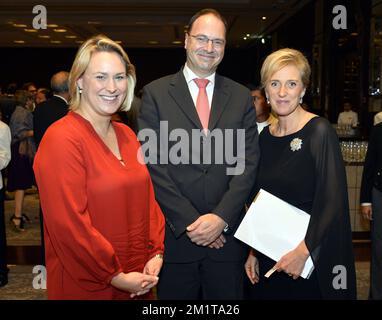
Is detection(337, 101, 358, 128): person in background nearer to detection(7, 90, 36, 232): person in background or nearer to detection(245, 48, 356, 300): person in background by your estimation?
detection(7, 90, 36, 232): person in background

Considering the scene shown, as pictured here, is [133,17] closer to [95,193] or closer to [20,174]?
[20,174]

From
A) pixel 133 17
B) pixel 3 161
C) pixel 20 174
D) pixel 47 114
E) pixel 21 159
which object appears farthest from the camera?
pixel 133 17

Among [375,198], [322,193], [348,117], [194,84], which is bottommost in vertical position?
[375,198]

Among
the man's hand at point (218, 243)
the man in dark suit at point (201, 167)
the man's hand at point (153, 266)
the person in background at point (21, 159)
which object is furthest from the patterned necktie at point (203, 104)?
the person in background at point (21, 159)

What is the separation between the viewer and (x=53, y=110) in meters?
4.20

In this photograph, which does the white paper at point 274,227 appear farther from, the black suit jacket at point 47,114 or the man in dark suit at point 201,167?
the black suit jacket at point 47,114

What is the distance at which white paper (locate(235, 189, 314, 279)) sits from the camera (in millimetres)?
2148

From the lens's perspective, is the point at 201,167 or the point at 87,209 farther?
the point at 201,167

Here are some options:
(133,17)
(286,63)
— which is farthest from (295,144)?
(133,17)

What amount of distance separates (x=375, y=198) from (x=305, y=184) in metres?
1.53

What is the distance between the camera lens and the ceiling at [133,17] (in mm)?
11797

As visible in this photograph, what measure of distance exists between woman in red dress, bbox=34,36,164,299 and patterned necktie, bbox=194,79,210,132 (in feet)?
1.39

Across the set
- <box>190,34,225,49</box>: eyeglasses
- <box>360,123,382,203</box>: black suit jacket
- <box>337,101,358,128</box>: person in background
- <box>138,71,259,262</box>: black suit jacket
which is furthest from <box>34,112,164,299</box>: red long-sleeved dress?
<box>337,101,358,128</box>: person in background

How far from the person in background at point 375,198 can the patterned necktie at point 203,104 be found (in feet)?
5.24
